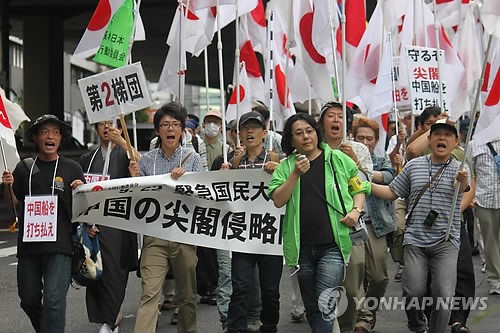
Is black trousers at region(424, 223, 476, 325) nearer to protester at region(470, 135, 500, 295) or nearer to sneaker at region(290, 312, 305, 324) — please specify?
sneaker at region(290, 312, 305, 324)

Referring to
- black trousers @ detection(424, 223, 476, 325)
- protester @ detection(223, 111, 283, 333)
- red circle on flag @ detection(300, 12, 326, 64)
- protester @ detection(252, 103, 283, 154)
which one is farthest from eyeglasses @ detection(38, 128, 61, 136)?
red circle on flag @ detection(300, 12, 326, 64)

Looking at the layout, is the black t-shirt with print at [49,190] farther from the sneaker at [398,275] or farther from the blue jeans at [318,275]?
the sneaker at [398,275]

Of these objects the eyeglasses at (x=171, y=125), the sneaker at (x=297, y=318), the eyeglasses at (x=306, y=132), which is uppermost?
the eyeglasses at (x=171, y=125)

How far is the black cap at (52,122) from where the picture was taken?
750 cm

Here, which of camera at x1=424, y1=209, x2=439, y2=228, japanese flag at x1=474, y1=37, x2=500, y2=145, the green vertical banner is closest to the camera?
camera at x1=424, y1=209, x2=439, y2=228

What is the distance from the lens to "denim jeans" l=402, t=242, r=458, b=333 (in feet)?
24.5

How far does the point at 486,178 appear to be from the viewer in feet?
35.2

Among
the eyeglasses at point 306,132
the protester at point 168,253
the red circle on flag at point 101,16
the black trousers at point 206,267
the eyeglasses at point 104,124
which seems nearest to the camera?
the eyeglasses at point 306,132

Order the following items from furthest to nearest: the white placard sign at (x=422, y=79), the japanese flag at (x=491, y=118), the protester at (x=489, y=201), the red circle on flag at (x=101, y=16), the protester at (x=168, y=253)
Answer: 1. the white placard sign at (x=422, y=79)
2. the protester at (x=489, y=201)
3. the red circle on flag at (x=101, y=16)
4. the japanese flag at (x=491, y=118)
5. the protester at (x=168, y=253)

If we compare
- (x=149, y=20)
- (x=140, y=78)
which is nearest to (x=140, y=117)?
(x=149, y=20)

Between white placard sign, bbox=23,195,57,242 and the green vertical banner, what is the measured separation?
2.11 meters

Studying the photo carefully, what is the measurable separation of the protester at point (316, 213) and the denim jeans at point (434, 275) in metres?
0.79

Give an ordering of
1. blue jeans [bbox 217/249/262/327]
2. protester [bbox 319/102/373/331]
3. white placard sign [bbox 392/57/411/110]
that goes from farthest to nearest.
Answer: white placard sign [bbox 392/57/411/110], blue jeans [bbox 217/249/262/327], protester [bbox 319/102/373/331]

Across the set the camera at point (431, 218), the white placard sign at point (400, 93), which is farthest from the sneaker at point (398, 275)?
the camera at point (431, 218)
